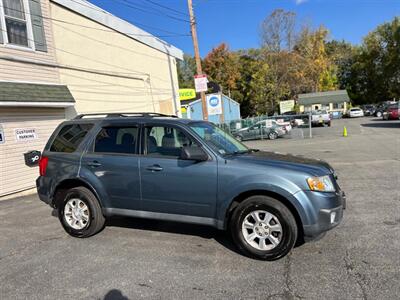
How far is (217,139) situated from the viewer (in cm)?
505

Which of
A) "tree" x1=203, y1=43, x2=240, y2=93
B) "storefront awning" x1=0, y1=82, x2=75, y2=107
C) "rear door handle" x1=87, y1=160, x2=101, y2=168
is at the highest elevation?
"tree" x1=203, y1=43, x2=240, y2=93

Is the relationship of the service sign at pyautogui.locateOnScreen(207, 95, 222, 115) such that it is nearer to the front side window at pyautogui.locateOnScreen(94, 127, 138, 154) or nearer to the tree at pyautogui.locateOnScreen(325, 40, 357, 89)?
the front side window at pyautogui.locateOnScreen(94, 127, 138, 154)

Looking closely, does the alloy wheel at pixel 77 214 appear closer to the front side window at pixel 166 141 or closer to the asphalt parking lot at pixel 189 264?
the asphalt parking lot at pixel 189 264

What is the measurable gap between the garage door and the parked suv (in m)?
4.17

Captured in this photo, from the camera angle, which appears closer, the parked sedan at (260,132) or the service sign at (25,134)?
the service sign at (25,134)

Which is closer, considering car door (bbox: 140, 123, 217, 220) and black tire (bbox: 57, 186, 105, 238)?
car door (bbox: 140, 123, 217, 220)

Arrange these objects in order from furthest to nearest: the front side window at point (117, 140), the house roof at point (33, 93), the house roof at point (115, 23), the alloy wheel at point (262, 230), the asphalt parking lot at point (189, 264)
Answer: the house roof at point (115, 23) → the house roof at point (33, 93) → the front side window at point (117, 140) → the alloy wheel at point (262, 230) → the asphalt parking lot at point (189, 264)

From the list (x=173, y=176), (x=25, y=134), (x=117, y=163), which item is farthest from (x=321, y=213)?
(x=25, y=134)

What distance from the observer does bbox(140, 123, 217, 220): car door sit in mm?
4484

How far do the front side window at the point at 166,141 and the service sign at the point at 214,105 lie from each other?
29.3ft

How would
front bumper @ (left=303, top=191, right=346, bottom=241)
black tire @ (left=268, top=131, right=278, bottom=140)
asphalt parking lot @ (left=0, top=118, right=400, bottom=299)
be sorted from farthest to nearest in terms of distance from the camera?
black tire @ (left=268, top=131, right=278, bottom=140)
front bumper @ (left=303, top=191, right=346, bottom=241)
asphalt parking lot @ (left=0, top=118, right=400, bottom=299)

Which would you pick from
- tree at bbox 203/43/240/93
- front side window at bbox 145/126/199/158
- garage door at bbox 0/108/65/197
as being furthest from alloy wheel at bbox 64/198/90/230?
tree at bbox 203/43/240/93

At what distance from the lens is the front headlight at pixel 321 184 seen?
409 cm

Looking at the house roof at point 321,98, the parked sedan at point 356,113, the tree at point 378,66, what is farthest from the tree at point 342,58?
the parked sedan at point 356,113
